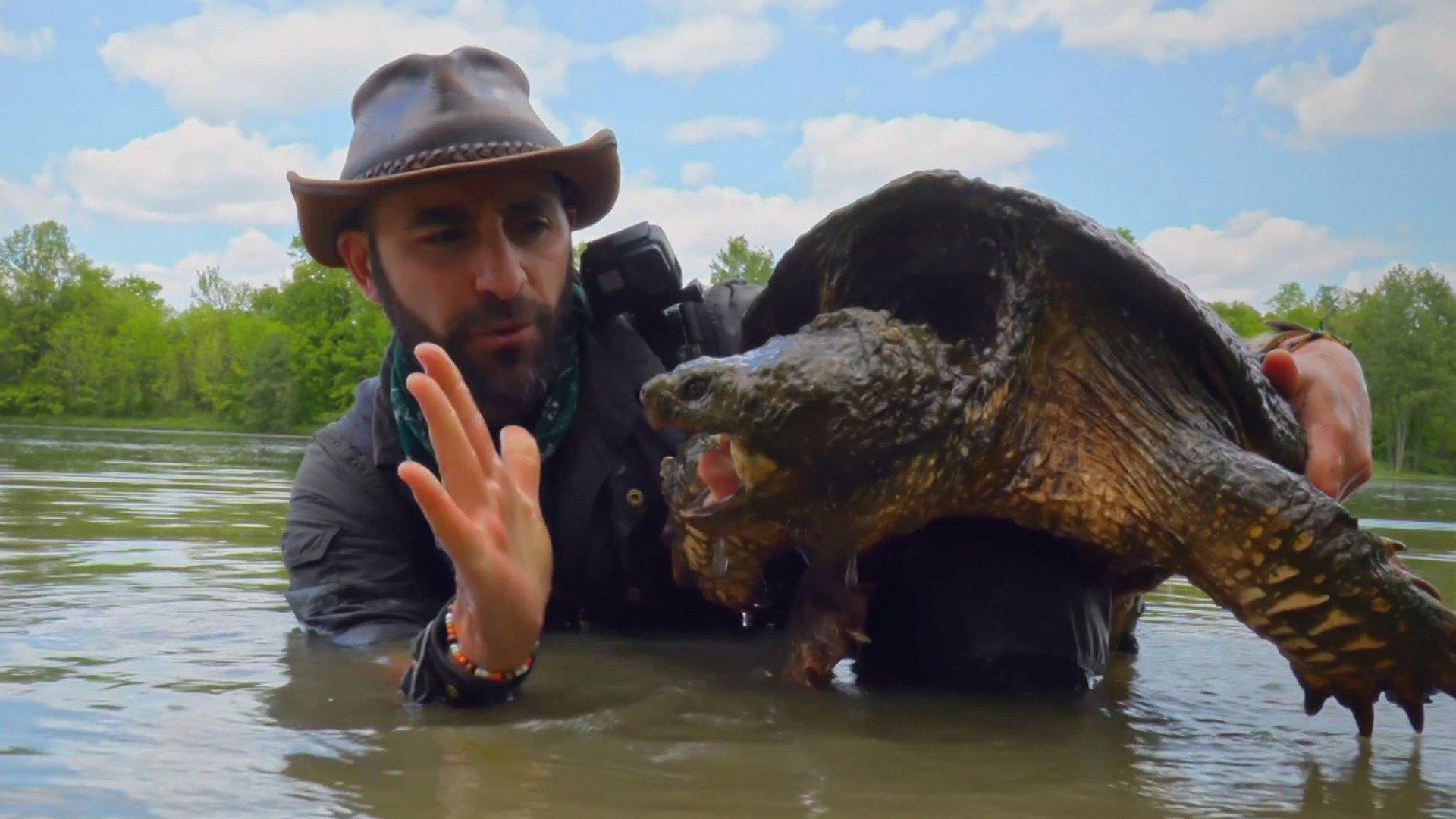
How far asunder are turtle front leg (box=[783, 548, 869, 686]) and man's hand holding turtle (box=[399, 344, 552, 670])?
0.51 meters

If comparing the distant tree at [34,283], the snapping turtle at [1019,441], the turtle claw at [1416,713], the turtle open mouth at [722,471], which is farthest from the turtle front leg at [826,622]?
the distant tree at [34,283]

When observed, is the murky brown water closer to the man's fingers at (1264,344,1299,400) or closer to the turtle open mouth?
the turtle open mouth

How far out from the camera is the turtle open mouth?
5.79 ft

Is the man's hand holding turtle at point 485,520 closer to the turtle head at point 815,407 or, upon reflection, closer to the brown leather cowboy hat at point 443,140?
the turtle head at point 815,407

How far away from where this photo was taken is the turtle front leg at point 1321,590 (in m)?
1.59

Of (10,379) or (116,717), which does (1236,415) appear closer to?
(116,717)

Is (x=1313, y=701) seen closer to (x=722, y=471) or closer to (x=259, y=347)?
(x=722, y=471)

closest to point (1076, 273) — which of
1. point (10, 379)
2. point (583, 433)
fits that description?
point (583, 433)

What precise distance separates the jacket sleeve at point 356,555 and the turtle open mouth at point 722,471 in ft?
2.59

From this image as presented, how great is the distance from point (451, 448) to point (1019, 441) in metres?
0.89

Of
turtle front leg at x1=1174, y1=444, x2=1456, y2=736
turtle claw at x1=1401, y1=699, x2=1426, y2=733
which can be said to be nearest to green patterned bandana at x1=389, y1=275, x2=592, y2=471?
turtle front leg at x1=1174, y1=444, x2=1456, y2=736

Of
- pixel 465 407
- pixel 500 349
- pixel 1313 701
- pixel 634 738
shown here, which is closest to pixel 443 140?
pixel 500 349

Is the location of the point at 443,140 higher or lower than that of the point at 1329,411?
higher

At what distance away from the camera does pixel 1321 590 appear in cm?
161
